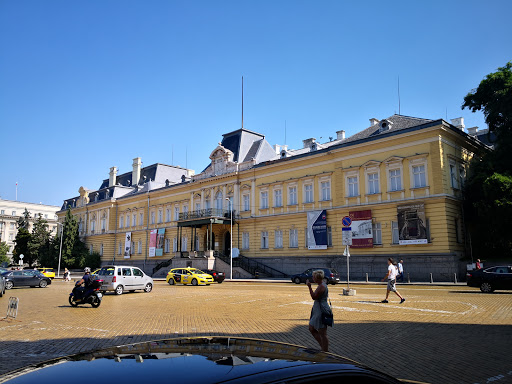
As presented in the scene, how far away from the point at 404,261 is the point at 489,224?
7.58m

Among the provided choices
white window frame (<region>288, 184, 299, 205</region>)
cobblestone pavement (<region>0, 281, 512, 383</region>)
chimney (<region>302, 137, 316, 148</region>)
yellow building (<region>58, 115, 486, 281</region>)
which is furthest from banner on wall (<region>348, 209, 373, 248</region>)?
cobblestone pavement (<region>0, 281, 512, 383</region>)

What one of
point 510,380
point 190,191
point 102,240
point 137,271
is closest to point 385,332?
point 510,380

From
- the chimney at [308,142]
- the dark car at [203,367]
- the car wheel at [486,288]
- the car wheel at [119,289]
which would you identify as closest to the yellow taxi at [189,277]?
the car wheel at [119,289]

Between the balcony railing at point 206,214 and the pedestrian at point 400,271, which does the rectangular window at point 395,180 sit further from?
the balcony railing at point 206,214

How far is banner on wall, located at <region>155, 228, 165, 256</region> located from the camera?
2251 inches

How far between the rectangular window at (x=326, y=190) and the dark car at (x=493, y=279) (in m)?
18.8

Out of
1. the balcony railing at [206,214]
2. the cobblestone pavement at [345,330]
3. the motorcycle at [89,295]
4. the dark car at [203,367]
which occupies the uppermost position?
the balcony railing at [206,214]

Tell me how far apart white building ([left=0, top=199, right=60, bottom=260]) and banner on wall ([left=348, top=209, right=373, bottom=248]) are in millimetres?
79479

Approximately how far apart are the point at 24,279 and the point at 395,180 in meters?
32.1

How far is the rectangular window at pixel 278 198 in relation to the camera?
4362cm

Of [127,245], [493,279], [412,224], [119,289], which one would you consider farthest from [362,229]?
[127,245]

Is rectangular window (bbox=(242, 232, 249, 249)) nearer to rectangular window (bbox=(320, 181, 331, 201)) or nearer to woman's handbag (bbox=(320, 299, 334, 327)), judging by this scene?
rectangular window (bbox=(320, 181, 331, 201))

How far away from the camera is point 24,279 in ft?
104

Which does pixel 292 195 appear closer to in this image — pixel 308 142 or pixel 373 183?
pixel 308 142
